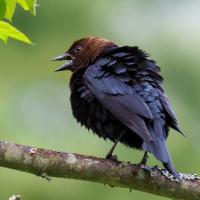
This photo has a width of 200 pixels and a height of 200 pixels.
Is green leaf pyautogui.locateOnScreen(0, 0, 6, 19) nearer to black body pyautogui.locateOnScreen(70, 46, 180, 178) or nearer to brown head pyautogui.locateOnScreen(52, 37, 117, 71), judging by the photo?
black body pyautogui.locateOnScreen(70, 46, 180, 178)

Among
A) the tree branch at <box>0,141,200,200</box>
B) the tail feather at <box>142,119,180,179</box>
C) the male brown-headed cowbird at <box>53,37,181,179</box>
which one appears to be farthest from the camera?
the male brown-headed cowbird at <box>53,37,181,179</box>

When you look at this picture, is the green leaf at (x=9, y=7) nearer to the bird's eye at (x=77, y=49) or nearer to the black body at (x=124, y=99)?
the black body at (x=124, y=99)

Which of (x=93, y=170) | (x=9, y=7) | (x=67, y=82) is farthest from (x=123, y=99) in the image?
(x=67, y=82)

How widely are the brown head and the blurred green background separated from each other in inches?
48.4

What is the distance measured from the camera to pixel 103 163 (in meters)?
4.21

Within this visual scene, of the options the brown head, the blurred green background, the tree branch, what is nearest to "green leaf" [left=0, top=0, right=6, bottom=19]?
the tree branch

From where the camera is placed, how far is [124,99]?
4.89 m

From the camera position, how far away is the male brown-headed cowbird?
4770 mm

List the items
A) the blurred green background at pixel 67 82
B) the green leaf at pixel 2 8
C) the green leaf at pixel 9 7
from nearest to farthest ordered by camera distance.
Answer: the green leaf at pixel 2 8 < the green leaf at pixel 9 7 < the blurred green background at pixel 67 82

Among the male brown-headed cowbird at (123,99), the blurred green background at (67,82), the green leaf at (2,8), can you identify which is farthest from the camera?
the blurred green background at (67,82)

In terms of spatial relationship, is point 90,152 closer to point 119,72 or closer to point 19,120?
point 19,120

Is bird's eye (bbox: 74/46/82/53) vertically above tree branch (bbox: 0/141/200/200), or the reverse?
bird's eye (bbox: 74/46/82/53)

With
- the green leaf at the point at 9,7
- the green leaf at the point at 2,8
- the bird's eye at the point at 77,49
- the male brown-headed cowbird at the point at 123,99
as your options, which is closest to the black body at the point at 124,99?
the male brown-headed cowbird at the point at 123,99

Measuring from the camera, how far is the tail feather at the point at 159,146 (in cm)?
437
